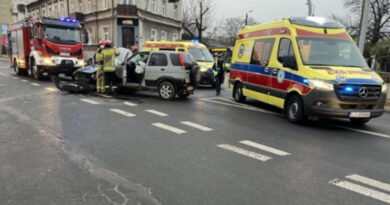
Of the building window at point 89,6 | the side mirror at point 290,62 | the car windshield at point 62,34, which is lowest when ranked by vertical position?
the side mirror at point 290,62

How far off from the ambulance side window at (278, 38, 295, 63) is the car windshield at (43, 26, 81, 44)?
38.5 feet

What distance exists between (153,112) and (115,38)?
2372 centimetres

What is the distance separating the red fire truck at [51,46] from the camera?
1541cm

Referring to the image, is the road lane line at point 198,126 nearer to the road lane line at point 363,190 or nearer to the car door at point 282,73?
the car door at point 282,73

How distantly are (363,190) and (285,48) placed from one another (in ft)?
16.6

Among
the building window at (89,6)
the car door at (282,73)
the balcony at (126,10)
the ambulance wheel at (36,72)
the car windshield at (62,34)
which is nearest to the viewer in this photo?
the car door at (282,73)

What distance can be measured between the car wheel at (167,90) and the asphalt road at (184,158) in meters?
2.22

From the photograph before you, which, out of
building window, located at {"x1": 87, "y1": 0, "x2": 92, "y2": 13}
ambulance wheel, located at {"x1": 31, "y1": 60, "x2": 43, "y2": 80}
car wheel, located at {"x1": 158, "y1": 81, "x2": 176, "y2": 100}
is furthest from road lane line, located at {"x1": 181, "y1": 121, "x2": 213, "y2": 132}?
building window, located at {"x1": 87, "y1": 0, "x2": 92, "y2": 13}

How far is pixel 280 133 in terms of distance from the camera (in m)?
6.71

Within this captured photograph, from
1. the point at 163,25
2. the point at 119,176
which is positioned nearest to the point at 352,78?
the point at 119,176

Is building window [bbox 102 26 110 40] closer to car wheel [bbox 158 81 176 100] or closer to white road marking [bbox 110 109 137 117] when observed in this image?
car wheel [bbox 158 81 176 100]

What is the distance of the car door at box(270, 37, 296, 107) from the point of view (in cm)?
799

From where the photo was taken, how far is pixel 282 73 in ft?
27.0

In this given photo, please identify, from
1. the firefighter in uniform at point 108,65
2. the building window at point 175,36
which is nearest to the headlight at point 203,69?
the firefighter in uniform at point 108,65
